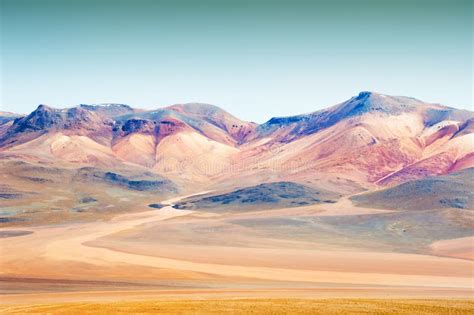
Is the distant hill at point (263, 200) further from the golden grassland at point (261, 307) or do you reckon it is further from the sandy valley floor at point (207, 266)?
the golden grassland at point (261, 307)

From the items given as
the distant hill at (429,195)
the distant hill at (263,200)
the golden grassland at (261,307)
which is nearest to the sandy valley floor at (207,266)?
the golden grassland at (261,307)

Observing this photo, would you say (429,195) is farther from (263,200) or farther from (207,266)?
(207,266)

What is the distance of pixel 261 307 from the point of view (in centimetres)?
4619

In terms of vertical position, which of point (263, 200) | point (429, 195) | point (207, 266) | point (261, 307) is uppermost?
point (429, 195)

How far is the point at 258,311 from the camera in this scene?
145ft

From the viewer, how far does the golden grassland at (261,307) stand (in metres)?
44.2

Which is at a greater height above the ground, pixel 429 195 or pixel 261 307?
pixel 429 195

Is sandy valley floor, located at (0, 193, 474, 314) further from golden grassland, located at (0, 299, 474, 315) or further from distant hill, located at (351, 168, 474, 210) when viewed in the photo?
distant hill, located at (351, 168, 474, 210)

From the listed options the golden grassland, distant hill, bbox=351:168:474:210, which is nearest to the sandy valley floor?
the golden grassland

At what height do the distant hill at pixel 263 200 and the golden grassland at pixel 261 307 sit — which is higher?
the distant hill at pixel 263 200

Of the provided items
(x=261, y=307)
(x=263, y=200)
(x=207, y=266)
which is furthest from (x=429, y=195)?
(x=261, y=307)

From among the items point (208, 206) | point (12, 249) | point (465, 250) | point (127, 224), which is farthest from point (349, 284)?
point (208, 206)

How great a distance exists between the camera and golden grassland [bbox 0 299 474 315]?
1740 inches

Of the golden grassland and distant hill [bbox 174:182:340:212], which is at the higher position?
distant hill [bbox 174:182:340:212]
